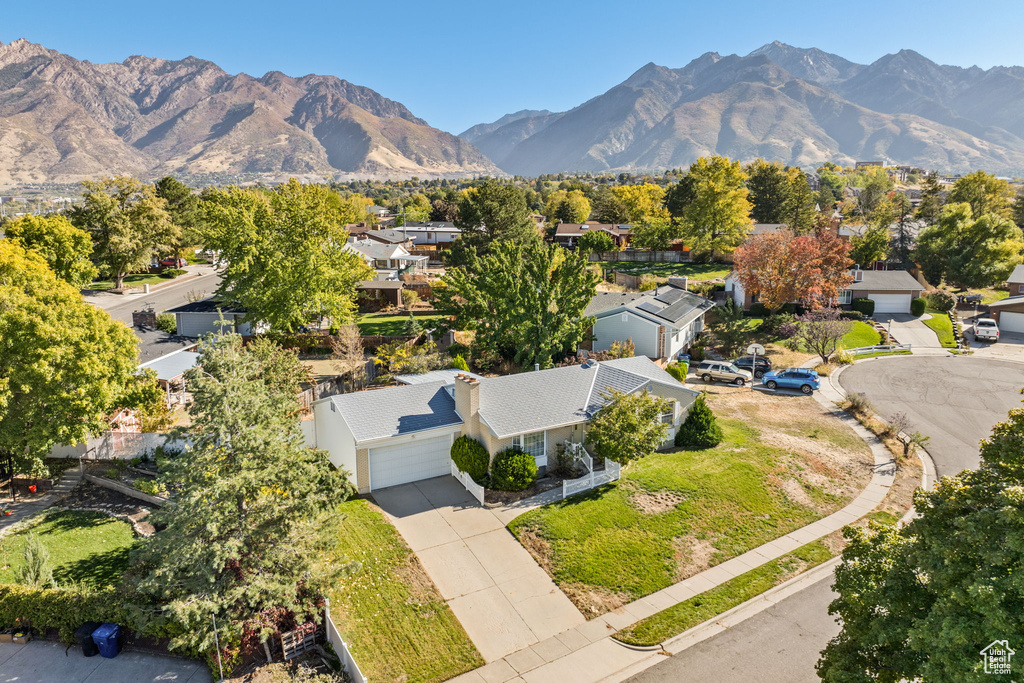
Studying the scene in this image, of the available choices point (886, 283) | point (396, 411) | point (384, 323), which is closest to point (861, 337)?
point (886, 283)

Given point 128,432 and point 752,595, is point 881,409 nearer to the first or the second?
point 752,595

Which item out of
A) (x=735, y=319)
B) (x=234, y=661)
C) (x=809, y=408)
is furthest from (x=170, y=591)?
(x=735, y=319)

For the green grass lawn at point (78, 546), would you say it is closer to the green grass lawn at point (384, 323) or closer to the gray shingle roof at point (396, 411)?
the gray shingle roof at point (396, 411)

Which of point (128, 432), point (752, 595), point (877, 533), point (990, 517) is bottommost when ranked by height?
point (752, 595)

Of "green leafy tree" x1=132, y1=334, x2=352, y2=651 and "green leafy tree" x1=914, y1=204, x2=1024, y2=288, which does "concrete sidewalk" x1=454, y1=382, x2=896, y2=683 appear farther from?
"green leafy tree" x1=914, y1=204, x2=1024, y2=288

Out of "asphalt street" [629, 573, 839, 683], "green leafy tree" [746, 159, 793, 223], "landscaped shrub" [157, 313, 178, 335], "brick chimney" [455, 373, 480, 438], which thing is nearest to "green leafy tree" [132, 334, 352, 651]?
"brick chimney" [455, 373, 480, 438]

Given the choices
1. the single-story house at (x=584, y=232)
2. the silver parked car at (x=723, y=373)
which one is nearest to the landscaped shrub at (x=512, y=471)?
the silver parked car at (x=723, y=373)
